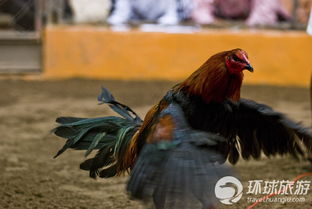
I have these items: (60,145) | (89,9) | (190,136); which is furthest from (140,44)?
(190,136)

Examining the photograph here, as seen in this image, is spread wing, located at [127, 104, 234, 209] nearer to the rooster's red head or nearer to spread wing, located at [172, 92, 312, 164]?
spread wing, located at [172, 92, 312, 164]

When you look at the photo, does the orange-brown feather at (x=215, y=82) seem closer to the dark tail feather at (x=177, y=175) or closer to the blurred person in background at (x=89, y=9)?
the dark tail feather at (x=177, y=175)

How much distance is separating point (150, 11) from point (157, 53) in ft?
2.28

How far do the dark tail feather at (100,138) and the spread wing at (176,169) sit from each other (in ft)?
2.04

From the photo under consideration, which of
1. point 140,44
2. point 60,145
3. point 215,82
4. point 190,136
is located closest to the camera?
point 190,136

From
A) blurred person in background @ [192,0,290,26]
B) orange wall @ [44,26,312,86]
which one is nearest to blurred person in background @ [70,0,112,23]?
orange wall @ [44,26,312,86]

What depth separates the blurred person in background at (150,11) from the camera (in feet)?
28.0

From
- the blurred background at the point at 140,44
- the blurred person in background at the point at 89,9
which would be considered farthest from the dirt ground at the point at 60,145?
the blurred person in background at the point at 89,9

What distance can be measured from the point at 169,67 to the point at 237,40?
1017 mm

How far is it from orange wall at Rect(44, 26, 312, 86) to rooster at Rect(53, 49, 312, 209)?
16.4 feet

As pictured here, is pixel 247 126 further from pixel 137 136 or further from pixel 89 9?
pixel 89 9

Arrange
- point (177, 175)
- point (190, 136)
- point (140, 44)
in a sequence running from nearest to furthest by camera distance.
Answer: point (177, 175) → point (190, 136) → point (140, 44)

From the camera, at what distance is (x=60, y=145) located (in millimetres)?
5016

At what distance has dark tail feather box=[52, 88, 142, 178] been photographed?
3.01 meters
